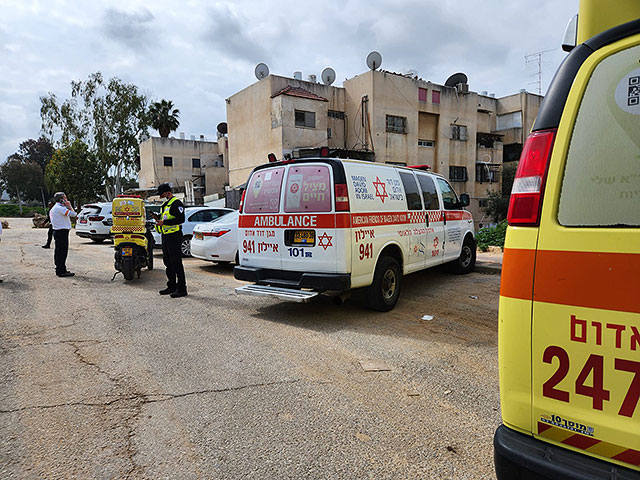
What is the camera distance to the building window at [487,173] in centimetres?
3184

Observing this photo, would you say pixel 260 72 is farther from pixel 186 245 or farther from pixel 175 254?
pixel 175 254

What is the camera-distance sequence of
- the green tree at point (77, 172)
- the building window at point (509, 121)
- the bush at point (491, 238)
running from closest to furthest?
the bush at point (491, 238) → the building window at point (509, 121) → the green tree at point (77, 172)

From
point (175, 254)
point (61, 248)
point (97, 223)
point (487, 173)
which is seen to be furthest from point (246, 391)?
point (487, 173)

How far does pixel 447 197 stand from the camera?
25.3 feet

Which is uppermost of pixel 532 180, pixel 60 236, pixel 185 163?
pixel 185 163

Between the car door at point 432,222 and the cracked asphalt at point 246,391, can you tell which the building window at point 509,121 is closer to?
the car door at point 432,222

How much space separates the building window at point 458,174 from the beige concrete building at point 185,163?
19574 millimetres

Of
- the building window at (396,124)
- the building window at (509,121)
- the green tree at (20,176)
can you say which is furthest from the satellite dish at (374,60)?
the green tree at (20,176)

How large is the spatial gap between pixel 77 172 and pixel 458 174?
108 feet

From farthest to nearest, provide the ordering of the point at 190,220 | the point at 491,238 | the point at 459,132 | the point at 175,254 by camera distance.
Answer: the point at 459,132
the point at 491,238
the point at 190,220
the point at 175,254

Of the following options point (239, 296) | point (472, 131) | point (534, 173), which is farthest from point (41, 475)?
point (472, 131)

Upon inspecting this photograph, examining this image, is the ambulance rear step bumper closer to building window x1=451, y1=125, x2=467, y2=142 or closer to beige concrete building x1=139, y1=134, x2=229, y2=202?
building window x1=451, y1=125, x2=467, y2=142

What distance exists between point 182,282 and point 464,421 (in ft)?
17.1

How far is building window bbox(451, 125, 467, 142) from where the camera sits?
29.5m
